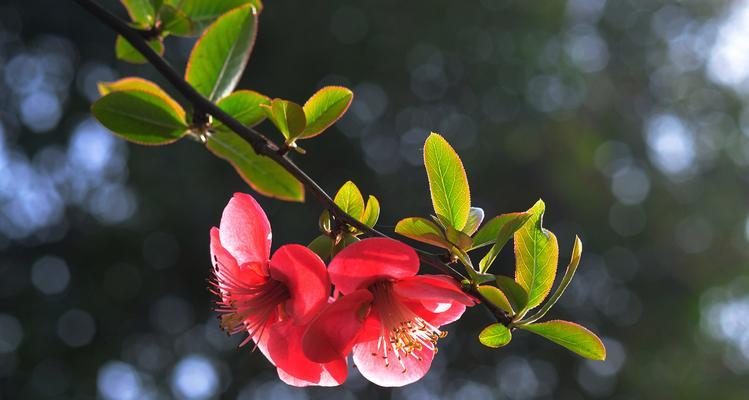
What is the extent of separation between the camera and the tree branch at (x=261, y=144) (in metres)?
0.57

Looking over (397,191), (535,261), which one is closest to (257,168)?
(535,261)

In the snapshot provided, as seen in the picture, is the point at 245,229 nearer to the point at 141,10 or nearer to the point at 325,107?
the point at 325,107

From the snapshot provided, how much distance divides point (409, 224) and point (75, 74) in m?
7.27

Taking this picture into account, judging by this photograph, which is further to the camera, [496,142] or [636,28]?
[636,28]

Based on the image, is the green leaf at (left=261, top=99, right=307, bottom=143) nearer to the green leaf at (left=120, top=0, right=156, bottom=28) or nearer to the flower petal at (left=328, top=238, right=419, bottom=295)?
the flower petal at (left=328, top=238, right=419, bottom=295)

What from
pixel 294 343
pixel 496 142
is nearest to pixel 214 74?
pixel 294 343

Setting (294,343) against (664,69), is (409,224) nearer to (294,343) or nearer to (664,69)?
(294,343)

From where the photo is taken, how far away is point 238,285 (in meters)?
0.73

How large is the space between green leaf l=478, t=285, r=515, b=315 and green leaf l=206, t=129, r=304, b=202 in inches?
13.0

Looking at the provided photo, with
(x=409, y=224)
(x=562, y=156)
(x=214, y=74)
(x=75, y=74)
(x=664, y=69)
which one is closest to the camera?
(x=409, y=224)

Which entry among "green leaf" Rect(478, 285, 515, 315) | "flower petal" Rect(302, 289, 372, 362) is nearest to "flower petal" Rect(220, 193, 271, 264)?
"flower petal" Rect(302, 289, 372, 362)

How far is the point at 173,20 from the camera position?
2.78ft

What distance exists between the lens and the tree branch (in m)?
0.57

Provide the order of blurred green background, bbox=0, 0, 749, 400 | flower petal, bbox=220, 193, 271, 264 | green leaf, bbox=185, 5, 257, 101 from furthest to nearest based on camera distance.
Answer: blurred green background, bbox=0, 0, 749, 400, green leaf, bbox=185, 5, 257, 101, flower petal, bbox=220, 193, 271, 264
